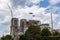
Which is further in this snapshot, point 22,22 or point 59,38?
point 22,22

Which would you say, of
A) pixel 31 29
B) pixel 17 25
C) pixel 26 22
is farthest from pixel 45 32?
pixel 26 22

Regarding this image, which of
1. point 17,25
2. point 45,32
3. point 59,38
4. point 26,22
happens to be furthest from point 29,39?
point 26,22

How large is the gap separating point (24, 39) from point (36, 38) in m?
3.04

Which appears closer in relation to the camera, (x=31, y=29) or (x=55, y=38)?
(x=55, y=38)

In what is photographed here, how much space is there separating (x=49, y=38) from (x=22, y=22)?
135356 mm

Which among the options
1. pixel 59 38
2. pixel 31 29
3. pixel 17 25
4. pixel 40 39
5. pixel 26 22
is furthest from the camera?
pixel 26 22

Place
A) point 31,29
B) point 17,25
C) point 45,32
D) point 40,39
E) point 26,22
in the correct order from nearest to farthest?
point 40,39 → point 45,32 → point 31,29 → point 17,25 → point 26,22

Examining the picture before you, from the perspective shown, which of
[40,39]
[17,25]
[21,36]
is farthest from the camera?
[17,25]

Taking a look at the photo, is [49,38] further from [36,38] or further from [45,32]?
[45,32]

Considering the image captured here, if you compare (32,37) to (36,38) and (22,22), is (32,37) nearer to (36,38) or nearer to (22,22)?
(36,38)

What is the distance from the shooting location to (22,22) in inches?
7195

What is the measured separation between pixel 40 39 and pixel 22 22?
439ft

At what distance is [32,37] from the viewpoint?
5175 centimetres

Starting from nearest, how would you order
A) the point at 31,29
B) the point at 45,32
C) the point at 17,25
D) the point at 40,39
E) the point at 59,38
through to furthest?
1. the point at 59,38
2. the point at 40,39
3. the point at 45,32
4. the point at 31,29
5. the point at 17,25
